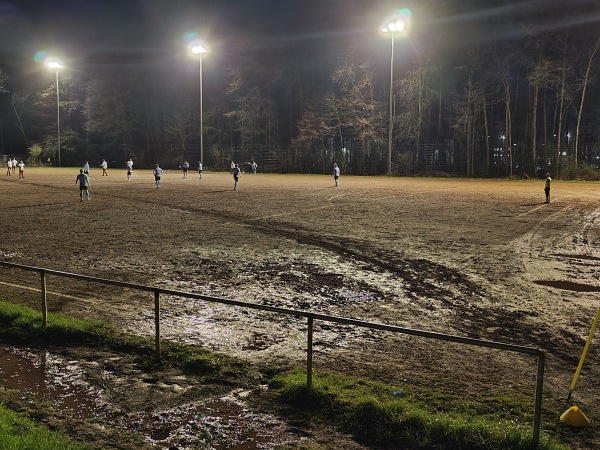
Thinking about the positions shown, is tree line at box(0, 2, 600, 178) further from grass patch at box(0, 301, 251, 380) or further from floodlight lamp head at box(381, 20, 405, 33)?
grass patch at box(0, 301, 251, 380)

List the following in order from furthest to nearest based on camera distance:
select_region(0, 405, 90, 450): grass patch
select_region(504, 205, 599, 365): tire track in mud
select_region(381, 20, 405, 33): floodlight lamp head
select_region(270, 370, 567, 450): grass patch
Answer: select_region(381, 20, 405, 33): floodlight lamp head, select_region(504, 205, 599, 365): tire track in mud, select_region(270, 370, 567, 450): grass patch, select_region(0, 405, 90, 450): grass patch

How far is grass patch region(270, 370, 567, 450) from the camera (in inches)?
214

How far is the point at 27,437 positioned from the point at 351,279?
328 inches

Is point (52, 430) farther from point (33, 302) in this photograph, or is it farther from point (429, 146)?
point (429, 146)

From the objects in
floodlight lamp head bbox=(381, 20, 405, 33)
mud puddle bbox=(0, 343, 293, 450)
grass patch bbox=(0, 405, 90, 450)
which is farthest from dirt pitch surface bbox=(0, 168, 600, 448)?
floodlight lamp head bbox=(381, 20, 405, 33)

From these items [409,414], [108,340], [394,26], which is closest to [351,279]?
[108,340]

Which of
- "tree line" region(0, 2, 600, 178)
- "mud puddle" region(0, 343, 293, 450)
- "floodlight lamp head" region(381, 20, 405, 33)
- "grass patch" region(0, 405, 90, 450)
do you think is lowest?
"mud puddle" region(0, 343, 293, 450)

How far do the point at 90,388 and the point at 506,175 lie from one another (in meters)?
52.8

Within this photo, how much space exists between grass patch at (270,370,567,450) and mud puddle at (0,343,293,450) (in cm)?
60

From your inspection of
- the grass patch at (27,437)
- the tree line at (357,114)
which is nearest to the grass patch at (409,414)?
the grass patch at (27,437)

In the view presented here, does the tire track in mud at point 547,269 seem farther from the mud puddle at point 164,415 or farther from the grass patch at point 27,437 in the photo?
the grass patch at point 27,437

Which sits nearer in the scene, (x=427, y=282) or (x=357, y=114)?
(x=427, y=282)

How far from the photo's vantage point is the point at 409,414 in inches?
230

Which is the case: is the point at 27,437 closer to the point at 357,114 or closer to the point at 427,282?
the point at 427,282
